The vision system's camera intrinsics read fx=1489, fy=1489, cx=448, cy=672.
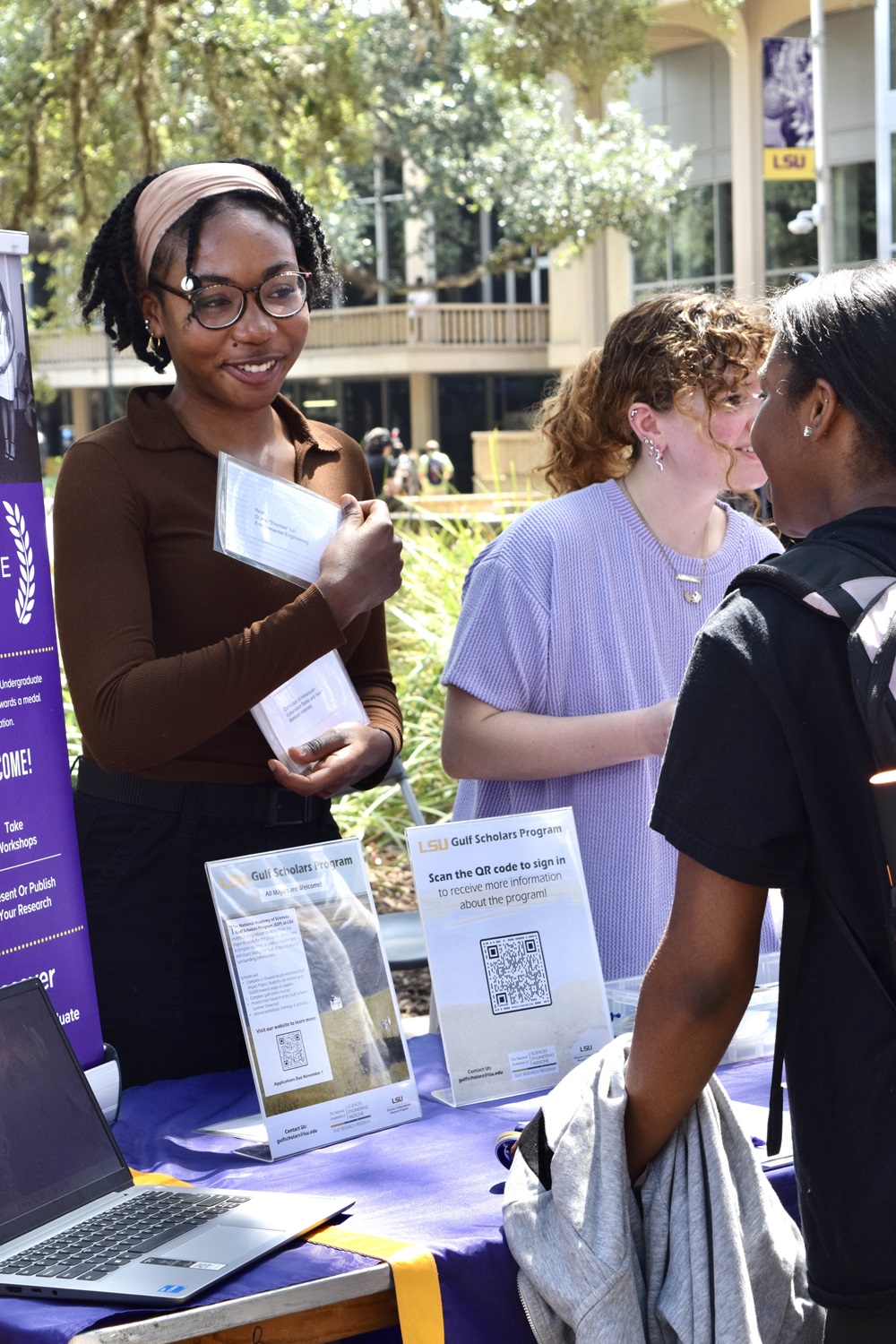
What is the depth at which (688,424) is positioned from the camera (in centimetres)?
267

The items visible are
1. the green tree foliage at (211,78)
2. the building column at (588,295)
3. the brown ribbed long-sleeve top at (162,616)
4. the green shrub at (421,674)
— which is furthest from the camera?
the building column at (588,295)

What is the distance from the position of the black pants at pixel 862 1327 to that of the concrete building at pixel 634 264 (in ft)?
51.1

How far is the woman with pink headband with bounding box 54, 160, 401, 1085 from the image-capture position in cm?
209

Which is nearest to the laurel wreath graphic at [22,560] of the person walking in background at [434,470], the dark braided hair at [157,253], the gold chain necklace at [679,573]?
the dark braided hair at [157,253]

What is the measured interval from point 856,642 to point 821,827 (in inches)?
7.1

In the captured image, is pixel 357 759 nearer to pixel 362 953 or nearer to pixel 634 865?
pixel 362 953

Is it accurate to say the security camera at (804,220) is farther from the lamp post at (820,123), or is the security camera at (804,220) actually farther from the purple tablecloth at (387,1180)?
the purple tablecloth at (387,1180)

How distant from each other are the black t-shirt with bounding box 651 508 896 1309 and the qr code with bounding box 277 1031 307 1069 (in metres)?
0.74

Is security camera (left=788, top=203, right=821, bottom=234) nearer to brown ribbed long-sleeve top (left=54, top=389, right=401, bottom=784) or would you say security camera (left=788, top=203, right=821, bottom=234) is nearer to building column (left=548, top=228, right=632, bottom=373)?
building column (left=548, top=228, right=632, bottom=373)

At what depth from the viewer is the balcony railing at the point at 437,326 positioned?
36.9m

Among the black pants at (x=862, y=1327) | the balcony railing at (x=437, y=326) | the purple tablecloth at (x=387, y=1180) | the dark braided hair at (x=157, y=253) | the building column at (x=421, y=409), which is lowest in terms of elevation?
the purple tablecloth at (x=387, y=1180)

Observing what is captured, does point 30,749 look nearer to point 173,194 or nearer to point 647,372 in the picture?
point 173,194

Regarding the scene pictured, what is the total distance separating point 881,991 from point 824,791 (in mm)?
193

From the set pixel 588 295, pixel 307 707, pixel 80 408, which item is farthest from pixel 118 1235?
pixel 80 408
